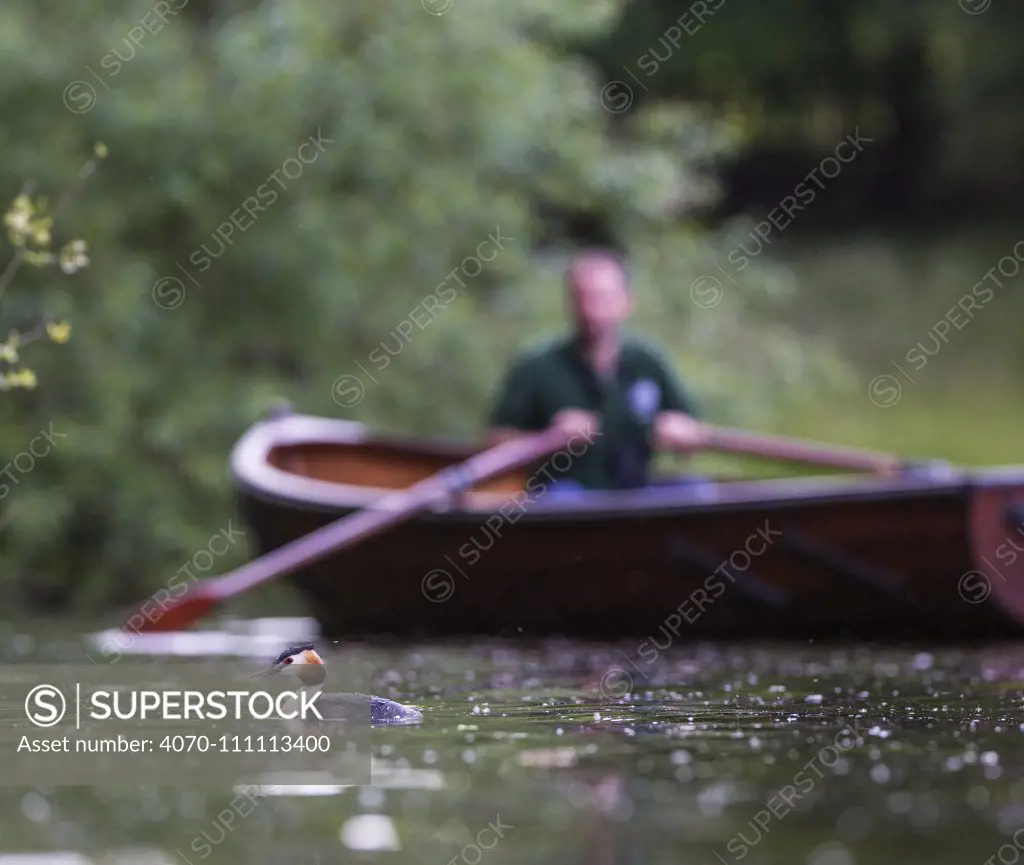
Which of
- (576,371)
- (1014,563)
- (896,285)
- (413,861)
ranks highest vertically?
(896,285)

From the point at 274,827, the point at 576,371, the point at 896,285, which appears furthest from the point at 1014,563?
the point at 896,285

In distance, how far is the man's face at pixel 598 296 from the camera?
9.01m

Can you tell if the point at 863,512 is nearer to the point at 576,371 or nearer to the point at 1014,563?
the point at 1014,563

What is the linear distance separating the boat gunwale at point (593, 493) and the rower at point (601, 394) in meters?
0.17

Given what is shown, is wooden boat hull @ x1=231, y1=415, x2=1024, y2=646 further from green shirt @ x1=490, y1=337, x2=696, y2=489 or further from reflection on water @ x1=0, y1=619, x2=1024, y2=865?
reflection on water @ x1=0, y1=619, x2=1024, y2=865

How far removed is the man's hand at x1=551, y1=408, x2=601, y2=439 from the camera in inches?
349

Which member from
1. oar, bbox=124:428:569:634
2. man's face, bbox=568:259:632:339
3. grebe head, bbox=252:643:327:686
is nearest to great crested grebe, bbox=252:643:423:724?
grebe head, bbox=252:643:327:686

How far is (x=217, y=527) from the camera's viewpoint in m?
10.9

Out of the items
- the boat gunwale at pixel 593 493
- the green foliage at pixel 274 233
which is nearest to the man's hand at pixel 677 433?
the boat gunwale at pixel 593 493

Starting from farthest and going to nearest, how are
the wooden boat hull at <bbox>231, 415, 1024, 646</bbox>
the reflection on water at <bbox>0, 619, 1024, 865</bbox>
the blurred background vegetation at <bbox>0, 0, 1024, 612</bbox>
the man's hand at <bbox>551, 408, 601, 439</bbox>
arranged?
the blurred background vegetation at <bbox>0, 0, 1024, 612</bbox> < the man's hand at <bbox>551, 408, 601, 439</bbox> < the wooden boat hull at <bbox>231, 415, 1024, 646</bbox> < the reflection on water at <bbox>0, 619, 1024, 865</bbox>

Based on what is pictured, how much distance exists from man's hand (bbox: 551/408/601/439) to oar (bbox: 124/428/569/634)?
143mm

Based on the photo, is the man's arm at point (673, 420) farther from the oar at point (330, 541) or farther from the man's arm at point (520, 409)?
the oar at point (330, 541)

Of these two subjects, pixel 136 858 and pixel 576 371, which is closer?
pixel 136 858

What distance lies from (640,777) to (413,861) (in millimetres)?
876
